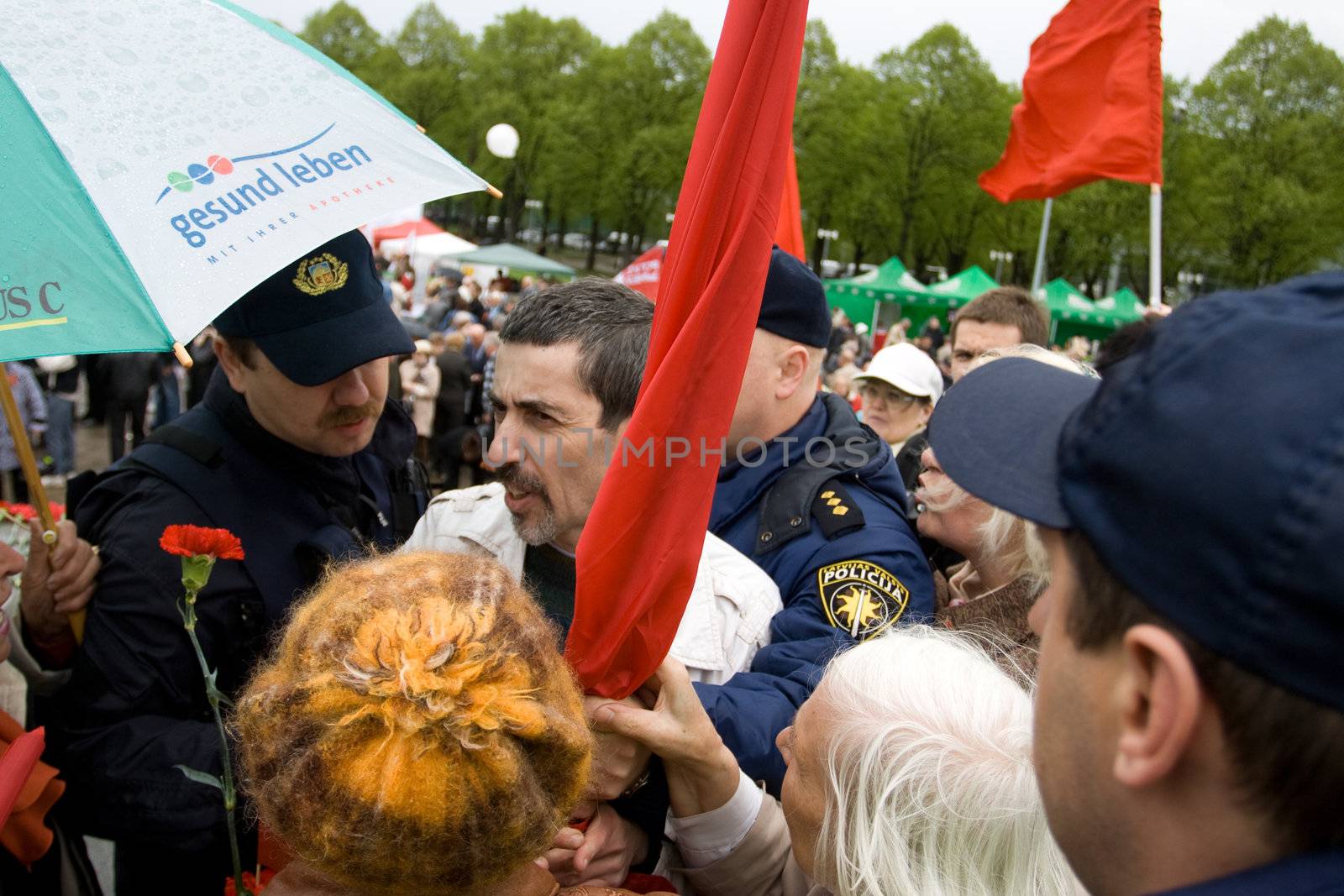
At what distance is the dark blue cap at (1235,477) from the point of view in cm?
70

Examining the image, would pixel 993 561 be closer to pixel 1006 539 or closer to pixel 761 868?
pixel 1006 539

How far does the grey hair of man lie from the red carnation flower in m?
0.85

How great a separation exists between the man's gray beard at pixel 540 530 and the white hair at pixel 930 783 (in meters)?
0.82

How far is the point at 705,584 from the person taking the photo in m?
2.23

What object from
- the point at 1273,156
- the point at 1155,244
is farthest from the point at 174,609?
the point at 1273,156

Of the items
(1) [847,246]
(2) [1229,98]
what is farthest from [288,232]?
(1) [847,246]

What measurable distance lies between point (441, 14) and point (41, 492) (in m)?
61.2

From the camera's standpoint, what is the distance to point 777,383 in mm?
3090

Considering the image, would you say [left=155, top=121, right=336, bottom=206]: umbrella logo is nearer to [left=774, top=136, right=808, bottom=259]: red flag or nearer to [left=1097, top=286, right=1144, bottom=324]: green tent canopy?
[left=774, top=136, right=808, bottom=259]: red flag

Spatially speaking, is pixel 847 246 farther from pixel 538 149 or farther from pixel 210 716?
pixel 210 716

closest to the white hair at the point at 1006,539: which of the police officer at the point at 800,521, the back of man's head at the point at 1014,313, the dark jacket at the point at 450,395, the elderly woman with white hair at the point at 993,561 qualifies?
the elderly woman with white hair at the point at 993,561

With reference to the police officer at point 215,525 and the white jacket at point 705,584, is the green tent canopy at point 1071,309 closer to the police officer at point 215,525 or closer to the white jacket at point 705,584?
the white jacket at point 705,584

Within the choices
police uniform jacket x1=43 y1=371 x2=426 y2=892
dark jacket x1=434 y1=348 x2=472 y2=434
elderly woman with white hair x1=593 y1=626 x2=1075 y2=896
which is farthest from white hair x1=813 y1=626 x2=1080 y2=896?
dark jacket x1=434 y1=348 x2=472 y2=434

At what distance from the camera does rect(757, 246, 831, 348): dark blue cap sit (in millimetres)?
3162
